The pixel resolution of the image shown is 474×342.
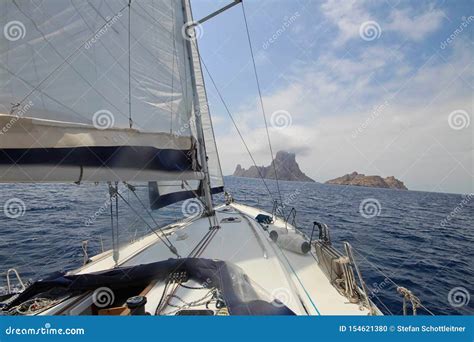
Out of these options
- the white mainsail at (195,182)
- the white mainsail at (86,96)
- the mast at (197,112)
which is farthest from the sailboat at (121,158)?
the white mainsail at (195,182)

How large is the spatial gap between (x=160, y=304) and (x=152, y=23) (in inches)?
188

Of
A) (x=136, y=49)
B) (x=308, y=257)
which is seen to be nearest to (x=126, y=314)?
(x=308, y=257)

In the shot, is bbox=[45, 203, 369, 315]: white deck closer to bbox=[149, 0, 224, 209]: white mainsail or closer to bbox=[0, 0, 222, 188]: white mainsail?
bbox=[149, 0, 224, 209]: white mainsail

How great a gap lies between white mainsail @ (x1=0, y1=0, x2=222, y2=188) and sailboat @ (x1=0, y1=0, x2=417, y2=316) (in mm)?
12

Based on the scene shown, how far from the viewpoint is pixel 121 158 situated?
2.80 metres

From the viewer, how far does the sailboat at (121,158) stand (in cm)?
238

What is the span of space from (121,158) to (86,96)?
114cm

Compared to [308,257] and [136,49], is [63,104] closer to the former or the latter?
[136,49]

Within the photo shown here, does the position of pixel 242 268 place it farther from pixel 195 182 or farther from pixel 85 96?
pixel 195 182

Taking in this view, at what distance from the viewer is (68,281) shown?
2.79 m

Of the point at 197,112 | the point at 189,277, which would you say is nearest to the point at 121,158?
the point at 189,277

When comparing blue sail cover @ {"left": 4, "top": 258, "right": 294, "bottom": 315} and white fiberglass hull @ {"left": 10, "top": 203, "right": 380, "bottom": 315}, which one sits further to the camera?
white fiberglass hull @ {"left": 10, "top": 203, "right": 380, "bottom": 315}

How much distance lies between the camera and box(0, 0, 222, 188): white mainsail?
2344mm

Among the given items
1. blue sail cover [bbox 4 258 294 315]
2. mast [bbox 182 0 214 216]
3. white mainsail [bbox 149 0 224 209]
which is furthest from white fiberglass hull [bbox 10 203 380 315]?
mast [bbox 182 0 214 216]
